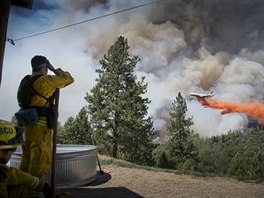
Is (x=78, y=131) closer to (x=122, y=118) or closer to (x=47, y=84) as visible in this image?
(x=122, y=118)

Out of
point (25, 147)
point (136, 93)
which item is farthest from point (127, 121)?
point (25, 147)

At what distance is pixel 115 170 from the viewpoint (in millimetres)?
7836

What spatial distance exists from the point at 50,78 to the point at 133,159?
26.2 meters

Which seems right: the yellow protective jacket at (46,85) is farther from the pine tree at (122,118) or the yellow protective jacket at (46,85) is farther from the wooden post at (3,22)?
the pine tree at (122,118)

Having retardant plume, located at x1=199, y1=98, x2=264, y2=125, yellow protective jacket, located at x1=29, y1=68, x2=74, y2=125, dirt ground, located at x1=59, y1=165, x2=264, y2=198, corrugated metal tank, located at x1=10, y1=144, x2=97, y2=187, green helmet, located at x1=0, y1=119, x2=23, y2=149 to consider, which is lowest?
dirt ground, located at x1=59, y1=165, x2=264, y2=198

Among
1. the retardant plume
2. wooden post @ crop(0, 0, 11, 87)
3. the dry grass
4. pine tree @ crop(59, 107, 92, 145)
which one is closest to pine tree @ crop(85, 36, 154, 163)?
pine tree @ crop(59, 107, 92, 145)

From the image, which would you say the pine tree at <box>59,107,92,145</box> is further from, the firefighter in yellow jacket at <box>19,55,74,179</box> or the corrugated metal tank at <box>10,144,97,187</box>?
the firefighter in yellow jacket at <box>19,55,74,179</box>

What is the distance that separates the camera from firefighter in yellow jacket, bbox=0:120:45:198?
2.66 m

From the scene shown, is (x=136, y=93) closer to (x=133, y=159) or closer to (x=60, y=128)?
(x=133, y=159)

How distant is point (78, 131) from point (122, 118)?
4.24 m

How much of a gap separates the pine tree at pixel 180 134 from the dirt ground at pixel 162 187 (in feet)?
103

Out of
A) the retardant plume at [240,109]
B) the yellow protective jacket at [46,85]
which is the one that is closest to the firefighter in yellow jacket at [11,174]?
the yellow protective jacket at [46,85]

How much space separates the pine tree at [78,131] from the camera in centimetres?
2865

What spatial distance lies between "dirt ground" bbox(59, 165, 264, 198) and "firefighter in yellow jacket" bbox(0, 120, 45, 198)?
229 centimetres
